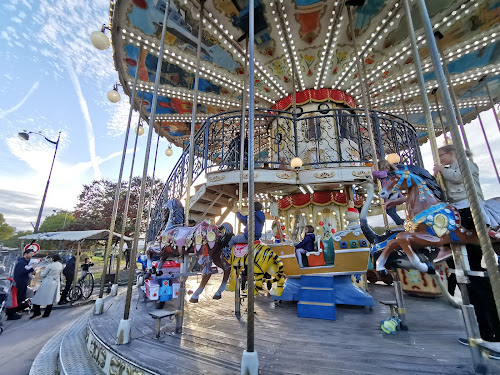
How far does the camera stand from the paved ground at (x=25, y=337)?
3424mm

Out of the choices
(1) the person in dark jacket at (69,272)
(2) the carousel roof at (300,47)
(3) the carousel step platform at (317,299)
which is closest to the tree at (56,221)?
(1) the person in dark jacket at (69,272)

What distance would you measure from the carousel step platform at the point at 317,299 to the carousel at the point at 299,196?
0.03 metres

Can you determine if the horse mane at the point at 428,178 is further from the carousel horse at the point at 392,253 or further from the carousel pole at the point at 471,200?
the carousel pole at the point at 471,200

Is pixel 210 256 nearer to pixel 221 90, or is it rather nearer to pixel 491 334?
pixel 491 334

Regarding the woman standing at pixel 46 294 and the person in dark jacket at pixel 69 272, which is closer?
the woman standing at pixel 46 294

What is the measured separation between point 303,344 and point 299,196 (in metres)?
6.17

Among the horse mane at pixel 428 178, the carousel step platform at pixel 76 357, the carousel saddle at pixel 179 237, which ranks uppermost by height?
the horse mane at pixel 428 178

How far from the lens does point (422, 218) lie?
2.40m

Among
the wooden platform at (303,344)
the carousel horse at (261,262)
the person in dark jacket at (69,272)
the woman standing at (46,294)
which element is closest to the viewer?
the wooden platform at (303,344)

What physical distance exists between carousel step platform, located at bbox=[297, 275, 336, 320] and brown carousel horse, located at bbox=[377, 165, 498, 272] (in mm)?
1560

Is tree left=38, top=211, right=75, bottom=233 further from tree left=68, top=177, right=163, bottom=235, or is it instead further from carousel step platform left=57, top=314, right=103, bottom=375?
carousel step platform left=57, top=314, right=103, bottom=375

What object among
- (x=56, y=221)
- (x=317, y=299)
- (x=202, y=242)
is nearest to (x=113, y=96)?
(x=202, y=242)

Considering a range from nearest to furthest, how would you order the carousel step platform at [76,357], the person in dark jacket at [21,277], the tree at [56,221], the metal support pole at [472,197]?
the metal support pole at [472,197], the carousel step platform at [76,357], the person in dark jacket at [21,277], the tree at [56,221]

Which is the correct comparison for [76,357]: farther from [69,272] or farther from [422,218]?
[69,272]
